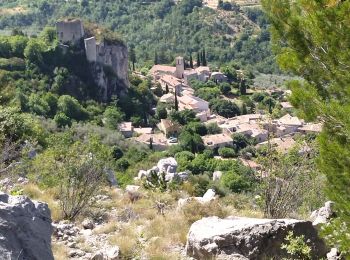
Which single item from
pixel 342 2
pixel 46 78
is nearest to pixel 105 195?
pixel 342 2

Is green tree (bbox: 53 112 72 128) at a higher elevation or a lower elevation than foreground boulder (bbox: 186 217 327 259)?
lower

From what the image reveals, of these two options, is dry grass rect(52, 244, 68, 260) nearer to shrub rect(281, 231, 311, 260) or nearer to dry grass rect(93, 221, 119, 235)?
dry grass rect(93, 221, 119, 235)

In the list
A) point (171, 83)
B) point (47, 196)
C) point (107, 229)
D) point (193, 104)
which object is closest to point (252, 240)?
point (107, 229)

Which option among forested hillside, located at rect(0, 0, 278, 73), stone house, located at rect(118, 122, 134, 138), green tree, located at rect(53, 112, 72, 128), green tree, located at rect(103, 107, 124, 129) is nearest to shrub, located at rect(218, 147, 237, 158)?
stone house, located at rect(118, 122, 134, 138)

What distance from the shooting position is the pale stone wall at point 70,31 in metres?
44.2

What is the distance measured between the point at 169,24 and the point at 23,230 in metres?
91.3

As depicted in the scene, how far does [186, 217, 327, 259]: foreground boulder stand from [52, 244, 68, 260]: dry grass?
5.02ft

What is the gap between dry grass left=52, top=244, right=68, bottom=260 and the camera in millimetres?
5409

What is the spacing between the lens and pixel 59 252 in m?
5.59

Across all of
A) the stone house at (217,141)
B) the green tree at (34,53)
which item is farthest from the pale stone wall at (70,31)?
the stone house at (217,141)

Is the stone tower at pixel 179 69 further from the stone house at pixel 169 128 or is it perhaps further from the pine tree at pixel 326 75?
the pine tree at pixel 326 75

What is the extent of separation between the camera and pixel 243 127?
142 ft

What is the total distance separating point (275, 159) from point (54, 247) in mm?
3781

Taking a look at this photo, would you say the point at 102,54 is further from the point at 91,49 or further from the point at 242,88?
the point at 242,88
